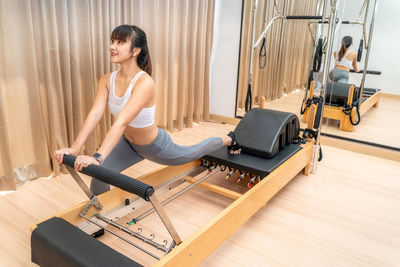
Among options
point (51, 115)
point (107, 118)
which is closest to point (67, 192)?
point (51, 115)

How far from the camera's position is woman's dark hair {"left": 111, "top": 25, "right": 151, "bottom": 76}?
1.44m

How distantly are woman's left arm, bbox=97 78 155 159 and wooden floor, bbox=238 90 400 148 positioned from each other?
2229 millimetres

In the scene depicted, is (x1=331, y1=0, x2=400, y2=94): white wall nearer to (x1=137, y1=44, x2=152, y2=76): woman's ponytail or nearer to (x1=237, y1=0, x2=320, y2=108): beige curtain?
(x1=237, y1=0, x2=320, y2=108): beige curtain

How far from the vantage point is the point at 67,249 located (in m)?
1.15

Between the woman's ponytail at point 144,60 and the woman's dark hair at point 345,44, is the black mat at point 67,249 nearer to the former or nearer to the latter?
the woman's ponytail at point 144,60

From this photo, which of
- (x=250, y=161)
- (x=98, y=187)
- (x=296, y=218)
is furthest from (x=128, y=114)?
(x=296, y=218)

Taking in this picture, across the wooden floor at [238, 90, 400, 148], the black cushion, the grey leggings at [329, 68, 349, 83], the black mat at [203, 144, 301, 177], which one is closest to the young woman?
the black mat at [203, 144, 301, 177]

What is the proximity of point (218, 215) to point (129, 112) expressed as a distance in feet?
1.98

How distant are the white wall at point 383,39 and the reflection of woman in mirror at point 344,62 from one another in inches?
1.6

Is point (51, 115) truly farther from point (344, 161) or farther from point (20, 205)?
point (344, 161)

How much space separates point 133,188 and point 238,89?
2959 millimetres

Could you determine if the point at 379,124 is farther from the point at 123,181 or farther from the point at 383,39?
the point at 123,181

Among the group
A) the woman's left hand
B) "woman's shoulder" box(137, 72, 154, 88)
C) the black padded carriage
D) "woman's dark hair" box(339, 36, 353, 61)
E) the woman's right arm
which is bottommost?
the black padded carriage

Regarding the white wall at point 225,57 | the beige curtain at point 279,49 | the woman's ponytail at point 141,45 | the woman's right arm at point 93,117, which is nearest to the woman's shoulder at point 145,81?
the woman's ponytail at point 141,45
